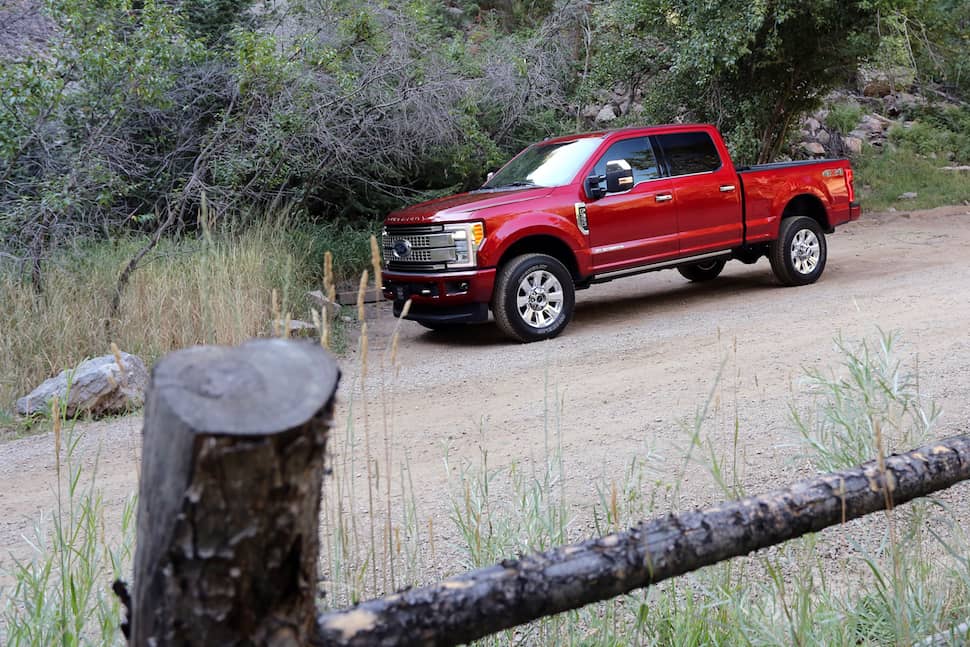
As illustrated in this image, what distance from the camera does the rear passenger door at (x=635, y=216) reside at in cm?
1054

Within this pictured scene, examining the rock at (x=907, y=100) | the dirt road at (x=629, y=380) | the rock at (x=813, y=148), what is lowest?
the dirt road at (x=629, y=380)

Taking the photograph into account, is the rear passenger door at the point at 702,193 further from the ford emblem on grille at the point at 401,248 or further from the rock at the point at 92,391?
the rock at the point at 92,391

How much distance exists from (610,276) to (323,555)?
7.04 metres

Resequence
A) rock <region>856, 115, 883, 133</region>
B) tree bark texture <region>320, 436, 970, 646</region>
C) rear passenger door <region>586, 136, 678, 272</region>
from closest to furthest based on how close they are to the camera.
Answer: tree bark texture <region>320, 436, 970, 646</region> → rear passenger door <region>586, 136, 678, 272</region> → rock <region>856, 115, 883, 133</region>

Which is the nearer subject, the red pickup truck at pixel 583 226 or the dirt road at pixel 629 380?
the dirt road at pixel 629 380

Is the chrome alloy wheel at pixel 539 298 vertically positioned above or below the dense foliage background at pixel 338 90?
below

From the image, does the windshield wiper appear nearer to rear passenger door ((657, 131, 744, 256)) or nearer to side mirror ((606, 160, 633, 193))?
side mirror ((606, 160, 633, 193))

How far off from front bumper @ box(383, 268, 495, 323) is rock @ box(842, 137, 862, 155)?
55.4ft

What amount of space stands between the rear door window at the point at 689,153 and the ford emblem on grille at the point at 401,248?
317cm

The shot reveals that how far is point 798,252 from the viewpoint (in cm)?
1235

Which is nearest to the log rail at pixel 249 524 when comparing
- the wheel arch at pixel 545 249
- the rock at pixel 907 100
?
the wheel arch at pixel 545 249

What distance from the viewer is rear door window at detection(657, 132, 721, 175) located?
11220 millimetres

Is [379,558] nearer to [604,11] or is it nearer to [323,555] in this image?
[323,555]

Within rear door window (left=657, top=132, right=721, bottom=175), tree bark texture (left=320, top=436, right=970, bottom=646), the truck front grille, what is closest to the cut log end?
tree bark texture (left=320, top=436, right=970, bottom=646)
